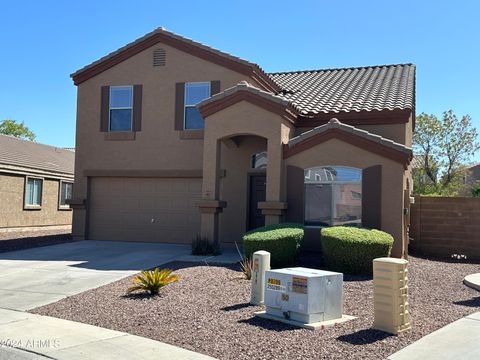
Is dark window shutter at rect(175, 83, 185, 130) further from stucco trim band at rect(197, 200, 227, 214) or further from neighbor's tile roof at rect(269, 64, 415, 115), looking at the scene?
stucco trim band at rect(197, 200, 227, 214)

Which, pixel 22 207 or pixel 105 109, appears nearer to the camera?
pixel 105 109

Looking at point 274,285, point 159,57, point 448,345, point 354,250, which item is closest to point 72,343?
point 274,285

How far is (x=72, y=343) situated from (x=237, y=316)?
8.24 ft

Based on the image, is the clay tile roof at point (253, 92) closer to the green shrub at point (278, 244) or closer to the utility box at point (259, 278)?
the green shrub at point (278, 244)

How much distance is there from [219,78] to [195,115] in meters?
1.50

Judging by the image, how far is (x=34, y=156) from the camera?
2917 centimetres

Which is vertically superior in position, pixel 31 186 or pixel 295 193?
pixel 31 186

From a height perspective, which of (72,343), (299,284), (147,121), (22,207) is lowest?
(72,343)

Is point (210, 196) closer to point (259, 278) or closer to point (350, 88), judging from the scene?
point (259, 278)

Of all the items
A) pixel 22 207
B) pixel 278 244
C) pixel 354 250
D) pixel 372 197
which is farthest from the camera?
pixel 22 207

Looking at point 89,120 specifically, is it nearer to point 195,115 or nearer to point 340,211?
point 195,115

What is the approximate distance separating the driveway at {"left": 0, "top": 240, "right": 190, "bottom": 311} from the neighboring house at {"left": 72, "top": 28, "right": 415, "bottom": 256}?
1.50 metres

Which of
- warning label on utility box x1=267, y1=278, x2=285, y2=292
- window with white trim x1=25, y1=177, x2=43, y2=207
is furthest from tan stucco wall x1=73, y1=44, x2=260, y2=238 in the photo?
warning label on utility box x1=267, y1=278, x2=285, y2=292

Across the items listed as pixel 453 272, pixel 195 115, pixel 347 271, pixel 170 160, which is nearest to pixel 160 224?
pixel 170 160
